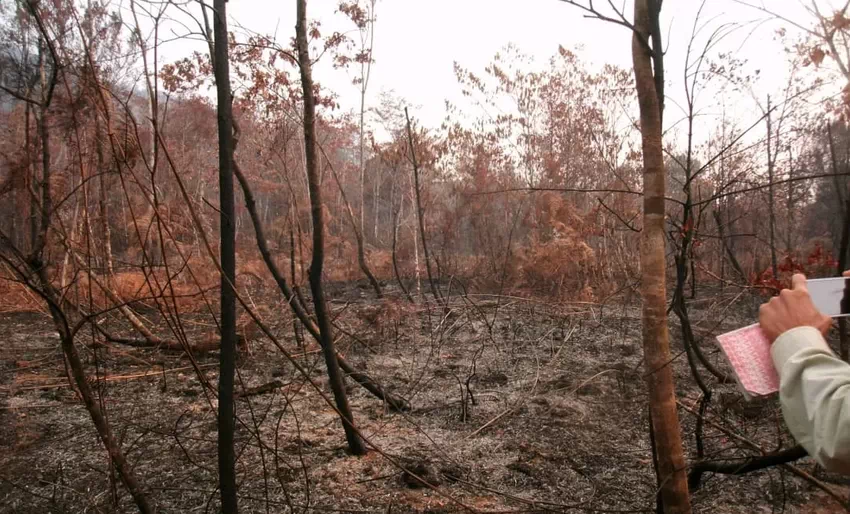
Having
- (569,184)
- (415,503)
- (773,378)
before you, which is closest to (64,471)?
(415,503)

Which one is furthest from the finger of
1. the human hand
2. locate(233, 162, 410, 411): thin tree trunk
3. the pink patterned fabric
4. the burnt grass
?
locate(233, 162, 410, 411): thin tree trunk

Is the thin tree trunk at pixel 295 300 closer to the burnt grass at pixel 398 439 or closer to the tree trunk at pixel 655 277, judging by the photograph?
the burnt grass at pixel 398 439

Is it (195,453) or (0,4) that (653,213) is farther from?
(195,453)

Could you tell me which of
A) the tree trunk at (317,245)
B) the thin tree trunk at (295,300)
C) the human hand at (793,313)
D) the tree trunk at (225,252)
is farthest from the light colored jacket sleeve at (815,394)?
the tree trunk at (317,245)

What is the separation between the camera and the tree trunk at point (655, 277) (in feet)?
5.91

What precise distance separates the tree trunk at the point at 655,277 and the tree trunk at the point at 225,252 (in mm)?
1439

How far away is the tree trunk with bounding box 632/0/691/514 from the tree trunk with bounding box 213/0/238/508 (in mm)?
1439

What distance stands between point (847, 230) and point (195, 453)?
4141 millimetres

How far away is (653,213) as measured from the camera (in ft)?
5.94

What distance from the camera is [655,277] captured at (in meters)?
1.81

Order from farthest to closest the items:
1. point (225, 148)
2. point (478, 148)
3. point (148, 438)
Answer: point (478, 148) → point (148, 438) → point (225, 148)

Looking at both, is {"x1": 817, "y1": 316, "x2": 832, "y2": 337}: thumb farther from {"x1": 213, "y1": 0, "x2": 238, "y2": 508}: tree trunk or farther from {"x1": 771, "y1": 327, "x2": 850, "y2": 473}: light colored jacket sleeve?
{"x1": 213, "y1": 0, "x2": 238, "y2": 508}: tree trunk

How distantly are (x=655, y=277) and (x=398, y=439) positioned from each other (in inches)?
102

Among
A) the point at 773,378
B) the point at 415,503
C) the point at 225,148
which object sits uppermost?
the point at 225,148
